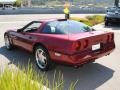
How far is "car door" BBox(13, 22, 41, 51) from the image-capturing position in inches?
303

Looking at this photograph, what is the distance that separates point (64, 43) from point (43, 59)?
1027mm

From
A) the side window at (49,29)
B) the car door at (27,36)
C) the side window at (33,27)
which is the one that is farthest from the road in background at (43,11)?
the side window at (49,29)

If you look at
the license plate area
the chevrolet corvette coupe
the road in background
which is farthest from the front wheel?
the road in background

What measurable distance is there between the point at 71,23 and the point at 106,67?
1.49 m

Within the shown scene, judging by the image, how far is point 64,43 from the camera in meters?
6.36

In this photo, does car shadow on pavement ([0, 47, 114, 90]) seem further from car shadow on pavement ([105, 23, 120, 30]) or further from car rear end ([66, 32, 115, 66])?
car shadow on pavement ([105, 23, 120, 30])

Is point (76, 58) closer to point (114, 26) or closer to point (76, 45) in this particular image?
point (76, 45)

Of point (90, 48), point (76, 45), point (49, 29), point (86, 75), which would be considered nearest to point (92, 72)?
point (86, 75)

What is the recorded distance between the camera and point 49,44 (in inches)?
268

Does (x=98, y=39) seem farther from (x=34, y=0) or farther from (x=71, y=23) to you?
(x=34, y=0)

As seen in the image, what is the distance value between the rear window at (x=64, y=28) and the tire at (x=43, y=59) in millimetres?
498

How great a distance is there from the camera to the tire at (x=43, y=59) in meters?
6.94

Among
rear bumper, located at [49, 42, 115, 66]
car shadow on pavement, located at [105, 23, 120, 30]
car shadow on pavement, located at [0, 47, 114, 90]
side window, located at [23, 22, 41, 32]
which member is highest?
side window, located at [23, 22, 41, 32]

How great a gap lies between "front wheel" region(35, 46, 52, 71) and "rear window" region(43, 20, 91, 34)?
50cm
